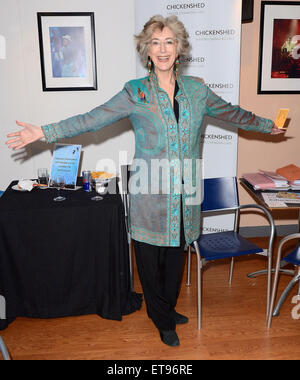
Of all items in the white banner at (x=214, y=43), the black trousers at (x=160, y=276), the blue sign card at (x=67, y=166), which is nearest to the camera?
the black trousers at (x=160, y=276)

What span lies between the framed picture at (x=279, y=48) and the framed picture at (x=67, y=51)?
62.1 inches

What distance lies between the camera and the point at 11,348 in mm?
2262

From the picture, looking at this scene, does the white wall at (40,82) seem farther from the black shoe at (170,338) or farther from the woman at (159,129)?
the black shoe at (170,338)

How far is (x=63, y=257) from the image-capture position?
2412 millimetres

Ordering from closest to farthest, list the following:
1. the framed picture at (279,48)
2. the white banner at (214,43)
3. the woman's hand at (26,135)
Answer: the woman's hand at (26,135) → the white banner at (214,43) → the framed picture at (279,48)

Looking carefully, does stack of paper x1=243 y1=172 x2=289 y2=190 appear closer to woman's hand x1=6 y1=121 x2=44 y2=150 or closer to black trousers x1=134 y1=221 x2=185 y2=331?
black trousers x1=134 y1=221 x2=185 y2=331

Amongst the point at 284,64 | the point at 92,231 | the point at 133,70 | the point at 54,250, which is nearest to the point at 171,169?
the point at 92,231

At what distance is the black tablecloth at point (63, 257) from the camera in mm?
2336

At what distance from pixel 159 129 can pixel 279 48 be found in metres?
2.14

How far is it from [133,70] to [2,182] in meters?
1.62

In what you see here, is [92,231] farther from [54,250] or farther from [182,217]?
[182,217]

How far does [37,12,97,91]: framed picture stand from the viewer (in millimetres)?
3225

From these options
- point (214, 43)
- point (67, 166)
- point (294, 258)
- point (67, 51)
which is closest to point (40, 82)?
point (67, 51)

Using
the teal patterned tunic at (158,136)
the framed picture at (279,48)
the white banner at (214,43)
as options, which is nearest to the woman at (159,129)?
the teal patterned tunic at (158,136)
